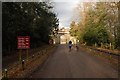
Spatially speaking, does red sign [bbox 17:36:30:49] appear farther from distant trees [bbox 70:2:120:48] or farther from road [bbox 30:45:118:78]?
distant trees [bbox 70:2:120:48]

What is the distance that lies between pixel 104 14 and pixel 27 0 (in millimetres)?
11813

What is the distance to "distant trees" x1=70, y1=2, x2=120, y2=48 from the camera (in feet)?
145

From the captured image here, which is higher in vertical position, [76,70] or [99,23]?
[99,23]

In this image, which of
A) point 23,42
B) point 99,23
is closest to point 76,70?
point 23,42

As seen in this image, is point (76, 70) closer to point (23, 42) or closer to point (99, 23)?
point (23, 42)

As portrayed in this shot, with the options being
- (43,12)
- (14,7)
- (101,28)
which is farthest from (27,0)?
(43,12)

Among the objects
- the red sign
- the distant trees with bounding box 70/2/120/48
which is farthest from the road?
the distant trees with bounding box 70/2/120/48

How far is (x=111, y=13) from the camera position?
44.4 metres

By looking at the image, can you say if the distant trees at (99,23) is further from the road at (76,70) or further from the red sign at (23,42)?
the red sign at (23,42)

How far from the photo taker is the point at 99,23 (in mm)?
55188

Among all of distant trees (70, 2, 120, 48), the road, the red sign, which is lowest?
the road

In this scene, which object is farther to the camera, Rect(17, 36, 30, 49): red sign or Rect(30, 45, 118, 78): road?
Rect(17, 36, 30, 49): red sign

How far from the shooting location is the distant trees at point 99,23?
1741 inches

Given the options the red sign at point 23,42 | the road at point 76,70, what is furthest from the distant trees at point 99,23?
the red sign at point 23,42
